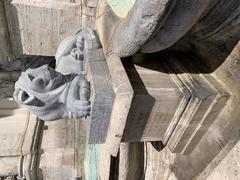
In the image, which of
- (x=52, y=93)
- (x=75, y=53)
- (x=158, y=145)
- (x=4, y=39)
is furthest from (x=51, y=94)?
(x=4, y=39)

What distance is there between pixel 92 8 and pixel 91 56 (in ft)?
5.62

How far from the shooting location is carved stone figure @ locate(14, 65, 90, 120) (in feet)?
4.84

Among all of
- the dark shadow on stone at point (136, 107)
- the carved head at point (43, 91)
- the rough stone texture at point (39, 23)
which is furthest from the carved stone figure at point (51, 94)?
the rough stone texture at point (39, 23)

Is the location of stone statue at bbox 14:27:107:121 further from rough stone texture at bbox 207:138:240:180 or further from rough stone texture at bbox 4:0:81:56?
rough stone texture at bbox 4:0:81:56

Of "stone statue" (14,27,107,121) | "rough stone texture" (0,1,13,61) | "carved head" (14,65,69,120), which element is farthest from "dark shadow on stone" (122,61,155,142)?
"rough stone texture" (0,1,13,61)

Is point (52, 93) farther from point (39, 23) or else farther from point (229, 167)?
point (39, 23)

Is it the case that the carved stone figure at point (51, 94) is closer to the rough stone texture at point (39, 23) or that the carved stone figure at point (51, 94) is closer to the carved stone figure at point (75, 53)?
the carved stone figure at point (75, 53)

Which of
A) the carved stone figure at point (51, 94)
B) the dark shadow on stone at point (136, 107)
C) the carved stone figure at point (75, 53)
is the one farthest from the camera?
the carved stone figure at point (75, 53)

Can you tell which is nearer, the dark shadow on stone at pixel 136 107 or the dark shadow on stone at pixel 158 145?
the dark shadow on stone at pixel 136 107

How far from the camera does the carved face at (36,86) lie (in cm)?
148

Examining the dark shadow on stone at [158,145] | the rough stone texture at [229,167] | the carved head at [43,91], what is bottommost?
the dark shadow on stone at [158,145]

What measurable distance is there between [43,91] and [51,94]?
4cm

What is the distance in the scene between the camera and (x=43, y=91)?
4.91 feet

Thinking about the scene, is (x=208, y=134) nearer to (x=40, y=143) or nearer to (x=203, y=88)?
(x=203, y=88)
